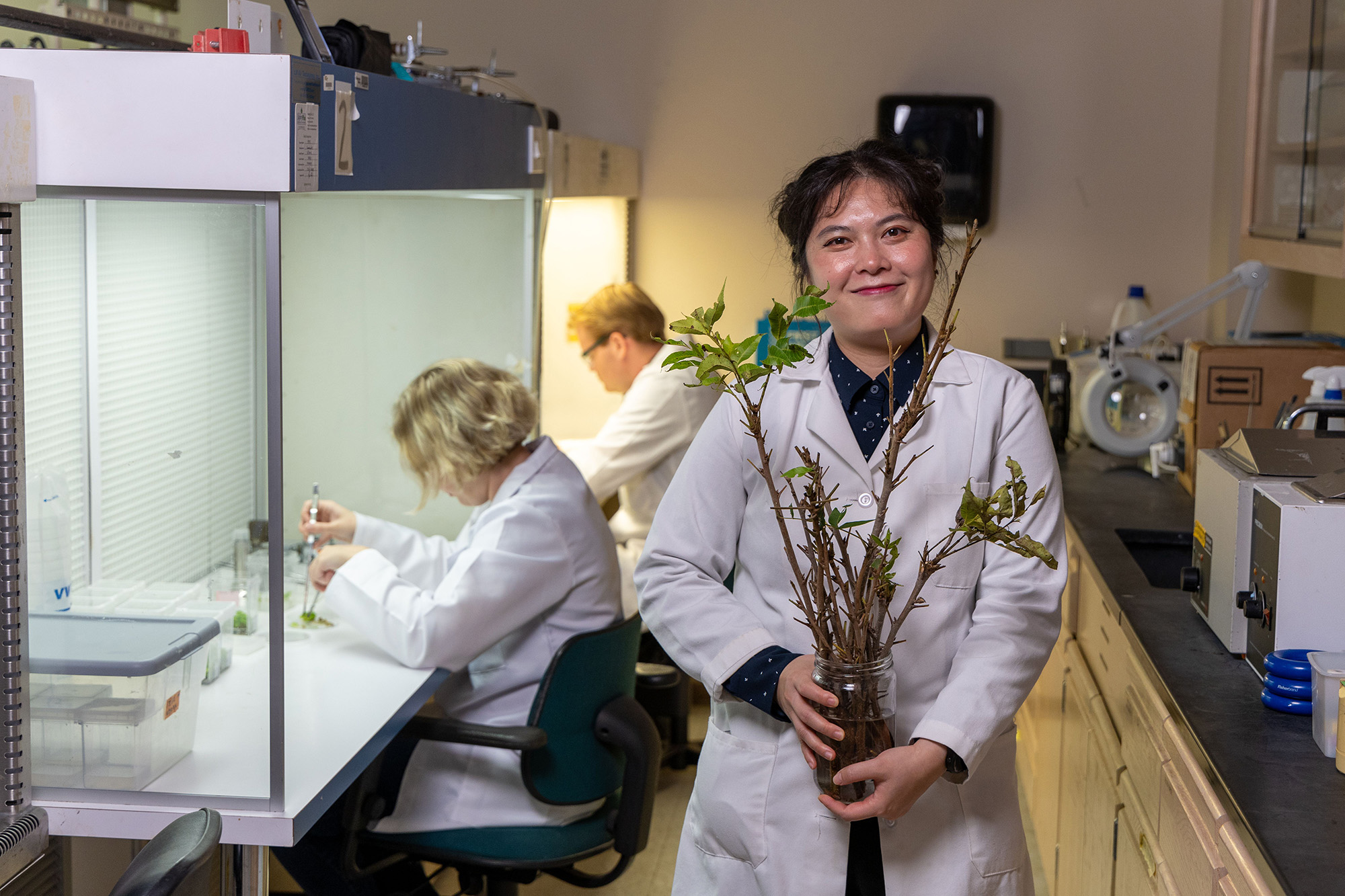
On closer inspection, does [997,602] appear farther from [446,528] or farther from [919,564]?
[446,528]

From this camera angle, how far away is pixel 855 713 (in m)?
1.20

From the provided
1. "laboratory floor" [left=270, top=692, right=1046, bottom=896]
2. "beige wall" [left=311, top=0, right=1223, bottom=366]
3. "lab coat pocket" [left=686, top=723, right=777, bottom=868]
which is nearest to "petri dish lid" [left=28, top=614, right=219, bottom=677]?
"lab coat pocket" [left=686, top=723, right=777, bottom=868]

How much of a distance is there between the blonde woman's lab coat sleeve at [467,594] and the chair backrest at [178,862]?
2.73 feet

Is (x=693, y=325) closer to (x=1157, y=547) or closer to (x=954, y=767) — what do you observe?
(x=954, y=767)

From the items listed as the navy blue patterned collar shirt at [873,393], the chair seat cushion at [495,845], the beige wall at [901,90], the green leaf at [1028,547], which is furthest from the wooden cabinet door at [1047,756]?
the green leaf at [1028,547]

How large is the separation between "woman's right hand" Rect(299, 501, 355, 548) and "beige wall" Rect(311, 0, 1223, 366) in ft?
5.93

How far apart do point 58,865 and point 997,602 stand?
1184mm

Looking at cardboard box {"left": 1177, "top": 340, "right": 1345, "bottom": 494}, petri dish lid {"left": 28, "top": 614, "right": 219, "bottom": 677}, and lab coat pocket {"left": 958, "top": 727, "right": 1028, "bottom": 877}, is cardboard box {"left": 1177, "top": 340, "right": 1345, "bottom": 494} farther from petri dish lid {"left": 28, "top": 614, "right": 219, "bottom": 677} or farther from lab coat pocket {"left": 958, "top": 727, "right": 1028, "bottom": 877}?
petri dish lid {"left": 28, "top": 614, "right": 219, "bottom": 677}

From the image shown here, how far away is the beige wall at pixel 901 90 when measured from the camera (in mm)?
3826

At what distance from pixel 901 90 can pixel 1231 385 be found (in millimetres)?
1577

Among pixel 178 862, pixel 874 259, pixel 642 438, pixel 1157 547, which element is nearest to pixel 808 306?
pixel 874 259

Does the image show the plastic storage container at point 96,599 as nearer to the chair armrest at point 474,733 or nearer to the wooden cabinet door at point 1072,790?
the chair armrest at point 474,733

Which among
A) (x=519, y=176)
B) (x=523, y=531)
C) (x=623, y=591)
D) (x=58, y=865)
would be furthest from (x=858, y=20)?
(x=58, y=865)

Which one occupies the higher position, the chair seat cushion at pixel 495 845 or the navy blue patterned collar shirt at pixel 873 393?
the navy blue patterned collar shirt at pixel 873 393
